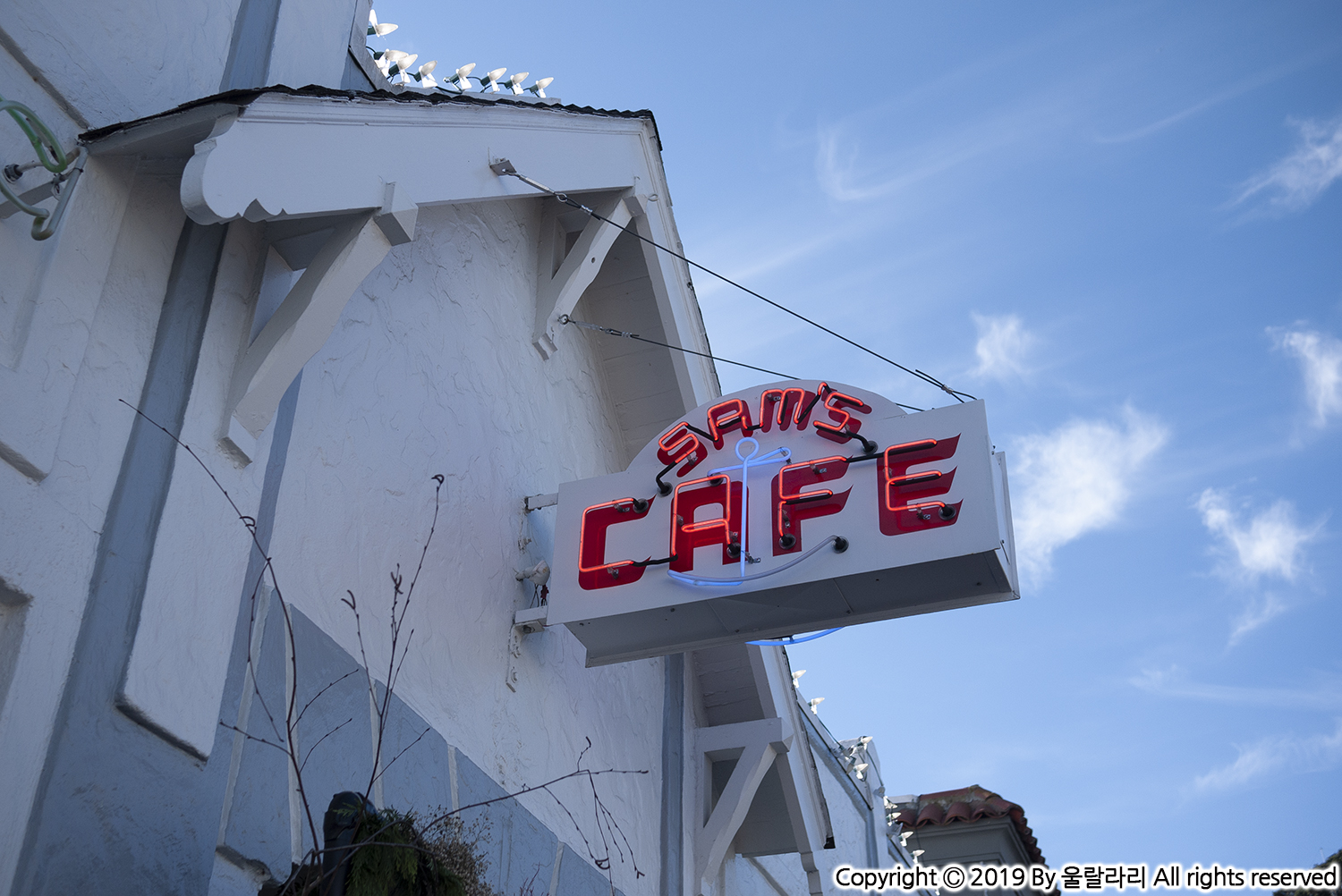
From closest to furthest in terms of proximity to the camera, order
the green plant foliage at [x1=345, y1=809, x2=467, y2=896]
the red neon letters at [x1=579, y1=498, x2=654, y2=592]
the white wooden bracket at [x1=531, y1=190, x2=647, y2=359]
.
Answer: the green plant foliage at [x1=345, y1=809, x2=467, y2=896] < the red neon letters at [x1=579, y1=498, x2=654, y2=592] < the white wooden bracket at [x1=531, y1=190, x2=647, y2=359]

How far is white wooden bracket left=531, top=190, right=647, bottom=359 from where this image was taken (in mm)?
7672

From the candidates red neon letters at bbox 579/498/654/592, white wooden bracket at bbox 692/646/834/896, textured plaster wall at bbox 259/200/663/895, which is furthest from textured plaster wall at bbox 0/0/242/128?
white wooden bracket at bbox 692/646/834/896

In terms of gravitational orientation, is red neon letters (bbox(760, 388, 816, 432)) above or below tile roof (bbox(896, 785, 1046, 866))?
below

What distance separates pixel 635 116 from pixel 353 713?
4397 millimetres

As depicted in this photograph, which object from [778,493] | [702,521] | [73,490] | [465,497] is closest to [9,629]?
[73,490]

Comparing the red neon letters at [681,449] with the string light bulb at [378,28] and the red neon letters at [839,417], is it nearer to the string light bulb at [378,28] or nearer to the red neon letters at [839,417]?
the red neon letters at [839,417]

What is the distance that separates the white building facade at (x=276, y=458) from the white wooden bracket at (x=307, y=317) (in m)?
0.01

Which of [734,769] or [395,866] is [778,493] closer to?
[395,866]

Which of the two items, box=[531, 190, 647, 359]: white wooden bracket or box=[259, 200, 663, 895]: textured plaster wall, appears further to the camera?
box=[531, 190, 647, 359]: white wooden bracket

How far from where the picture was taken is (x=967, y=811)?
50.1ft

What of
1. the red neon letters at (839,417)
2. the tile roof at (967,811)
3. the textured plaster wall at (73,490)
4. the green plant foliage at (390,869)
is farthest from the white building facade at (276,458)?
the tile roof at (967,811)

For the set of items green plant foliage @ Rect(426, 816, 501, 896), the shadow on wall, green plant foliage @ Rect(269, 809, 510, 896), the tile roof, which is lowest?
green plant foliage @ Rect(269, 809, 510, 896)

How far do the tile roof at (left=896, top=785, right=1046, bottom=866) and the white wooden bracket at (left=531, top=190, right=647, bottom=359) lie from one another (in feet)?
32.5

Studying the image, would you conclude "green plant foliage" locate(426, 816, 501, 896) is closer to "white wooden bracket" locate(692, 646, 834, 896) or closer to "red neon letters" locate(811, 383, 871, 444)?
"red neon letters" locate(811, 383, 871, 444)
